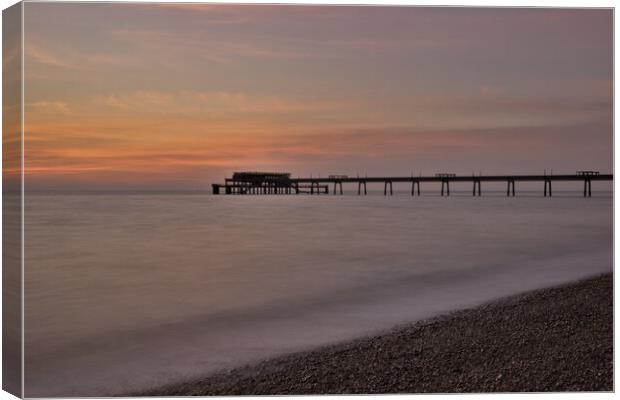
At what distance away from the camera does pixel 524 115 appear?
5.21 meters

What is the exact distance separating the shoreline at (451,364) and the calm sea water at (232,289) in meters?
0.32

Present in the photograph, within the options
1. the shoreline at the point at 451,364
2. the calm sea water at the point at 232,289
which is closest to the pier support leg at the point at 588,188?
the calm sea water at the point at 232,289

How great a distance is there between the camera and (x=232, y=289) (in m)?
6.04

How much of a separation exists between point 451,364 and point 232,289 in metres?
2.82

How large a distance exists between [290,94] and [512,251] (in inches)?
195

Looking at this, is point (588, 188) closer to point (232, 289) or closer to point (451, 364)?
point (232, 289)

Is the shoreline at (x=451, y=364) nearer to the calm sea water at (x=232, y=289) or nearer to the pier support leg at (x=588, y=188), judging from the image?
the calm sea water at (x=232, y=289)

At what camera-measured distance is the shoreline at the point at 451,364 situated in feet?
11.9

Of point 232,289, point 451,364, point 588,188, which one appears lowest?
point 451,364

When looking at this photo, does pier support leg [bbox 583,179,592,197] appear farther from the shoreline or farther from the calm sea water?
the shoreline

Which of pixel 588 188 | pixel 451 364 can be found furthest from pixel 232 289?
pixel 588 188

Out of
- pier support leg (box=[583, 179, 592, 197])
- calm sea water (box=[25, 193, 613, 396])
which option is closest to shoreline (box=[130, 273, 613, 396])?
calm sea water (box=[25, 193, 613, 396])

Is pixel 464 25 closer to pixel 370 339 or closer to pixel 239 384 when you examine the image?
pixel 370 339

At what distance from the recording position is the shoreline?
3.62 m
